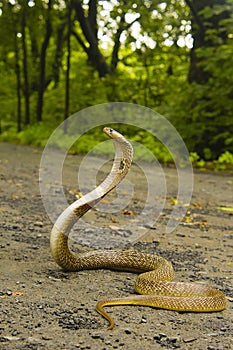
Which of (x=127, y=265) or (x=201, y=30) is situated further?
(x=201, y=30)

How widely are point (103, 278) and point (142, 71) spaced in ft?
45.8

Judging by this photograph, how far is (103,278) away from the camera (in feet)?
14.3

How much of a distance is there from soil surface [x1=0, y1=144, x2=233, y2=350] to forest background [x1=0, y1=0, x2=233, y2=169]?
500 cm

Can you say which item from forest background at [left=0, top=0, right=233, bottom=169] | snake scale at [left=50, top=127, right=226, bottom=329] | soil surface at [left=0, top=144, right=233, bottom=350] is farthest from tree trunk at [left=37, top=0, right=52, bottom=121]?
snake scale at [left=50, top=127, right=226, bottom=329]

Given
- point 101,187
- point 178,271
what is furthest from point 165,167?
point 101,187

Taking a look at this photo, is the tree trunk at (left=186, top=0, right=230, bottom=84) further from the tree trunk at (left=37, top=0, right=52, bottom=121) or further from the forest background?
the tree trunk at (left=37, top=0, right=52, bottom=121)

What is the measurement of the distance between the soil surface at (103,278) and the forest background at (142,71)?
500 cm

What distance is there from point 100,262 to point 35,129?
13.9 meters

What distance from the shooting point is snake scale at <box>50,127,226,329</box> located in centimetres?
369

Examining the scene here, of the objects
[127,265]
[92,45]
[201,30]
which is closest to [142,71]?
[92,45]

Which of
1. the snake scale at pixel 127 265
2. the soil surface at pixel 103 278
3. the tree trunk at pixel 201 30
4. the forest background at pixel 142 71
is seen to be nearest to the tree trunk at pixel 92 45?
the forest background at pixel 142 71

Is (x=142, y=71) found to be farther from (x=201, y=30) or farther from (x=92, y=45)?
(x=201, y=30)

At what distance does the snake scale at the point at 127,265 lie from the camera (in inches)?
145

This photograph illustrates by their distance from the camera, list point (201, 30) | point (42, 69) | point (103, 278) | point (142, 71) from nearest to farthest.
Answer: point (103, 278) → point (201, 30) → point (142, 71) → point (42, 69)
